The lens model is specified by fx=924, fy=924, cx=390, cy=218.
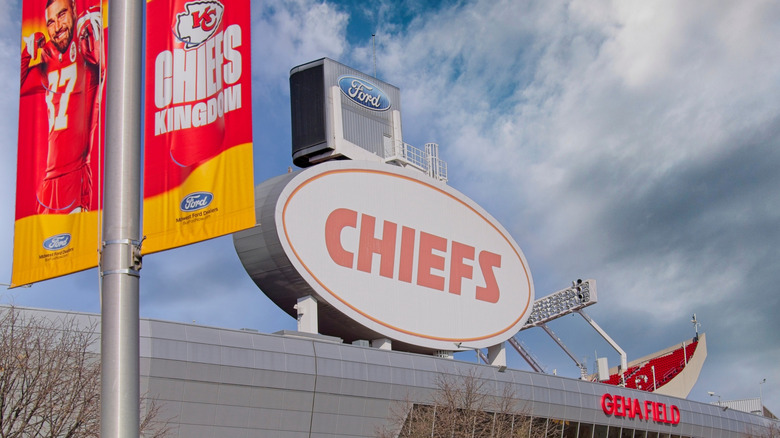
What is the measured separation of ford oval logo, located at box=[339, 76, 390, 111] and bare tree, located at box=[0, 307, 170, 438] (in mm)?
19098

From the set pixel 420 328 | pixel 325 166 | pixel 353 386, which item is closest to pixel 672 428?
pixel 420 328

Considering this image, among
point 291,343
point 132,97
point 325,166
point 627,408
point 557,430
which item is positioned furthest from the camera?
point 627,408

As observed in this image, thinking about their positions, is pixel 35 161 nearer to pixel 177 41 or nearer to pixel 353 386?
pixel 177 41

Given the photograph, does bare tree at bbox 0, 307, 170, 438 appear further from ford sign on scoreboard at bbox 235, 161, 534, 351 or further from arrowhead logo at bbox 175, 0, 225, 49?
arrowhead logo at bbox 175, 0, 225, 49

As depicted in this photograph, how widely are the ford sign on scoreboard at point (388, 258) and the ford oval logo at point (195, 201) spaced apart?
82.3 feet

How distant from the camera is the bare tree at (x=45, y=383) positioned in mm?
22906

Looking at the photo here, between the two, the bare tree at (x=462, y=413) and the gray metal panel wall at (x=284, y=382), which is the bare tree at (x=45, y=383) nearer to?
the gray metal panel wall at (x=284, y=382)

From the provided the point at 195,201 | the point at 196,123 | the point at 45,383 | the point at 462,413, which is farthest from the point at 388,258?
the point at 195,201

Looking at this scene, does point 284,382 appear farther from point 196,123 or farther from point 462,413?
point 196,123

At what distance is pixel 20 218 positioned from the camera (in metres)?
13.8

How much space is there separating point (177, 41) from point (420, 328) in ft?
103

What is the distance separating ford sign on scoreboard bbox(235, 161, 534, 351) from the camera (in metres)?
37.8

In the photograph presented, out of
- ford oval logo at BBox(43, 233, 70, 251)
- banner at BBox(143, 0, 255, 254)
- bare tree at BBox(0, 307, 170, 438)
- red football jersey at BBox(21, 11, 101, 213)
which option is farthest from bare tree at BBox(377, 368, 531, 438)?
banner at BBox(143, 0, 255, 254)

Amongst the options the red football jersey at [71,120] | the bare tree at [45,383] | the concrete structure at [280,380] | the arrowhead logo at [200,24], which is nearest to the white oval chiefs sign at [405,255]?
the concrete structure at [280,380]
